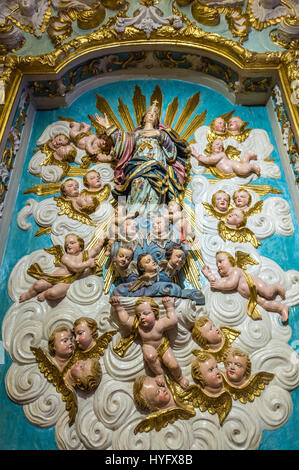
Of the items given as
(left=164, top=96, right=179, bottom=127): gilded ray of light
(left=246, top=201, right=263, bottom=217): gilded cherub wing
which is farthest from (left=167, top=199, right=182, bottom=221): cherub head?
(left=164, top=96, right=179, bottom=127): gilded ray of light

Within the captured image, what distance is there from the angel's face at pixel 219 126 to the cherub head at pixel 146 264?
234cm

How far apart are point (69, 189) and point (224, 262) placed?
6.48 feet

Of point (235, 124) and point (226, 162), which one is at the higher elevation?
point (235, 124)

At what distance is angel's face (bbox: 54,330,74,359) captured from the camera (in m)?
3.46

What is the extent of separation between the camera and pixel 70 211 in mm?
4543

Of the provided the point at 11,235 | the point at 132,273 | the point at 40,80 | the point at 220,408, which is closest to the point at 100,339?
the point at 132,273

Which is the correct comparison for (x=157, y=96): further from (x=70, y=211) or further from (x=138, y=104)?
(x=70, y=211)

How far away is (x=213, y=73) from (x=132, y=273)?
11.6 ft

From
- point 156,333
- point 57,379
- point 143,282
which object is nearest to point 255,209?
point 143,282

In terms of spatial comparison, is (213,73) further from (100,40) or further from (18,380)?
(18,380)

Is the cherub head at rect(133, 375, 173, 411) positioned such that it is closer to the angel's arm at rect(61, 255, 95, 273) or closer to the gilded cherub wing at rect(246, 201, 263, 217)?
the angel's arm at rect(61, 255, 95, 273)

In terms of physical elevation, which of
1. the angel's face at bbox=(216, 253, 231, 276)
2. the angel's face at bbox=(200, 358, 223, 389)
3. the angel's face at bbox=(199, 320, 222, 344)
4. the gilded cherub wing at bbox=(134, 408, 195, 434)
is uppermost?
the angel's face at bbox=(216, 253, 231, 276)

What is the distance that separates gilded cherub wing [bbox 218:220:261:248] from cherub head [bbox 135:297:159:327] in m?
1.31

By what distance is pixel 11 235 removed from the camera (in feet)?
14.5
